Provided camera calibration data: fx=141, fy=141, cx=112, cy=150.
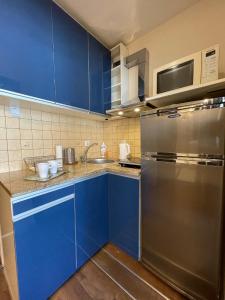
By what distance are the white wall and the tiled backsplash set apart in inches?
28.4

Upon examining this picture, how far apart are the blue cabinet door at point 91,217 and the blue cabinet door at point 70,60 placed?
2.65 feet

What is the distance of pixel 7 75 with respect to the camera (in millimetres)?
940

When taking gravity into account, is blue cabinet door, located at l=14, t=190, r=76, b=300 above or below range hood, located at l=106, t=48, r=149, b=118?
below

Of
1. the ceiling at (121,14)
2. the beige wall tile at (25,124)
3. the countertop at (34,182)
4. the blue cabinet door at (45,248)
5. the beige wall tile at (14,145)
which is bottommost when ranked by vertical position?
the blue cabinet door at (45,248)

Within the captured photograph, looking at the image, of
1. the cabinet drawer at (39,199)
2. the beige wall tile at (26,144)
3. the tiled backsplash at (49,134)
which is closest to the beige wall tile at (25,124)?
the tiled backsplash at (49,134)

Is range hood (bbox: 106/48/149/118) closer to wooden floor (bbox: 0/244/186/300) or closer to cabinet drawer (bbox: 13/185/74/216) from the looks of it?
cabinet drawer (bbox: 13/185/74/216)

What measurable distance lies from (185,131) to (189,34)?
1065 mm

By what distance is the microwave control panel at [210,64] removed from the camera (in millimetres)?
907

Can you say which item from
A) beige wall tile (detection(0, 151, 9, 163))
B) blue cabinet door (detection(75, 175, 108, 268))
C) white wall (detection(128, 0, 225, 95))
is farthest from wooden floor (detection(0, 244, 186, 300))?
white wall (detection(128, 0, 225, 95))

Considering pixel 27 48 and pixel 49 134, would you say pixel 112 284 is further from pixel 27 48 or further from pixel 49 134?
pixel 27 48

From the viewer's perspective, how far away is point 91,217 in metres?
1.25

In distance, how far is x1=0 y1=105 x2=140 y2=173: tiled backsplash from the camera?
4.04ft

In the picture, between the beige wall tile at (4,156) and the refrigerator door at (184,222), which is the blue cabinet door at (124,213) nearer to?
the refrigerator door at (184,222)

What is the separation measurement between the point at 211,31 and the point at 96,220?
1.94 meters
